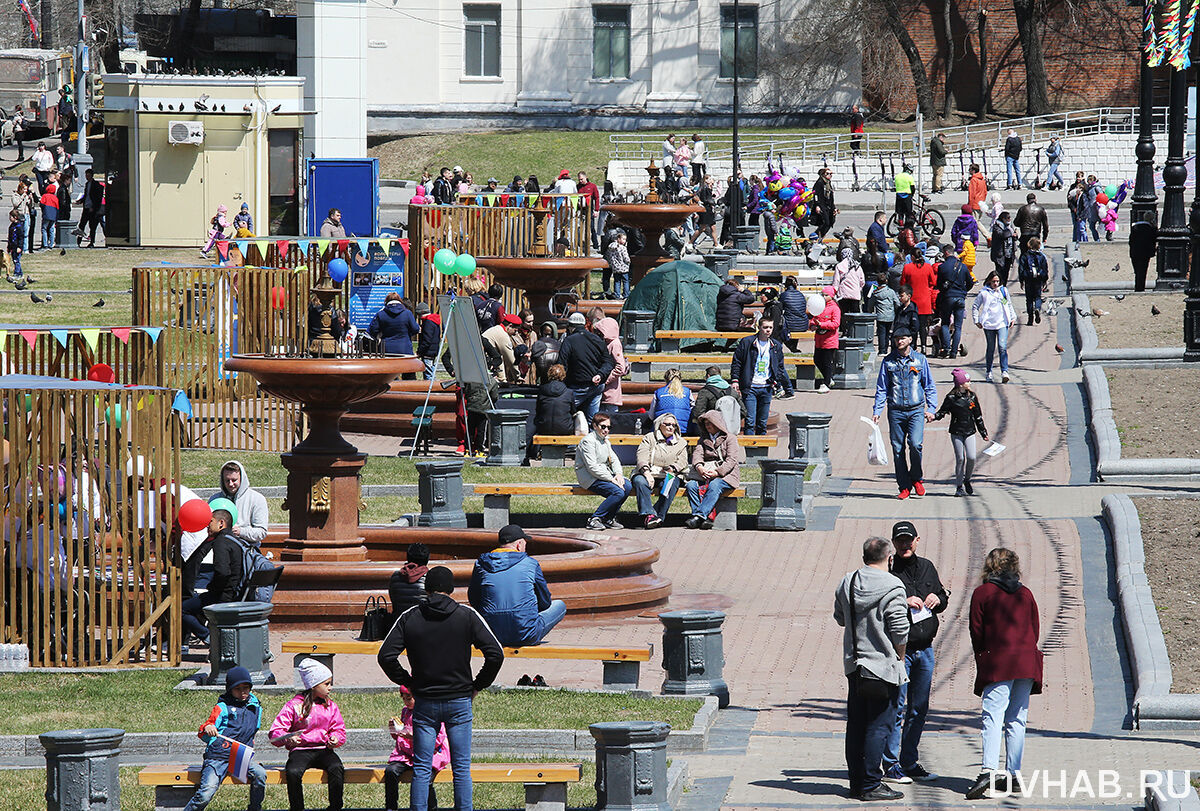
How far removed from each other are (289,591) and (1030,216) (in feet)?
75.7

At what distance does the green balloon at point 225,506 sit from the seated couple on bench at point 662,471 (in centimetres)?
475

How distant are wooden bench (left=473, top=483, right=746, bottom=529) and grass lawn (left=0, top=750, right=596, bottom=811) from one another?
792cm

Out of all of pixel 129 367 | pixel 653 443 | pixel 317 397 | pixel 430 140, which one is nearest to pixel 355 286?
pixel 129 367

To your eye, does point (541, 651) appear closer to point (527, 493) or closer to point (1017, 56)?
point (527, 493)

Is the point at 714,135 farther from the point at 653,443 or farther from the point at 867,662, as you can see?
the point at 867,662

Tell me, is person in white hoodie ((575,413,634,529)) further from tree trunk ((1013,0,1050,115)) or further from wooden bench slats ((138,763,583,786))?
tree trunk ((1013,0,1050,115))

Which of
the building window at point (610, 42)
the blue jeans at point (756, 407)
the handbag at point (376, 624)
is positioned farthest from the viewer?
the building window at point (610, 42)

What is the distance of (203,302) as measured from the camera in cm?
2247

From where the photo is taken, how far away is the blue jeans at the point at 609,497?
17.7m

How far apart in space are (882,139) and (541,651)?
50376mm

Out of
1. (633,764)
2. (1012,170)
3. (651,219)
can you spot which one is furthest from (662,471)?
(1012,170)

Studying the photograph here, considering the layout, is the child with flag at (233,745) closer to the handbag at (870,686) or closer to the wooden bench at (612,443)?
the handbag at (870,686)

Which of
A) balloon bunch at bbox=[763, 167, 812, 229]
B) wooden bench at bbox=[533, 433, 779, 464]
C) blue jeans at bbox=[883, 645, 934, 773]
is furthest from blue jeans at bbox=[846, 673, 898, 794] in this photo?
balloon bunch at bbox=[763, 167, 812, 229]

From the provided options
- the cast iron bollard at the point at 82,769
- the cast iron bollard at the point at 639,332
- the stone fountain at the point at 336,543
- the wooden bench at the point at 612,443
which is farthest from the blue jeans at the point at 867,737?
the cast iron bollard at the point at 639,332
